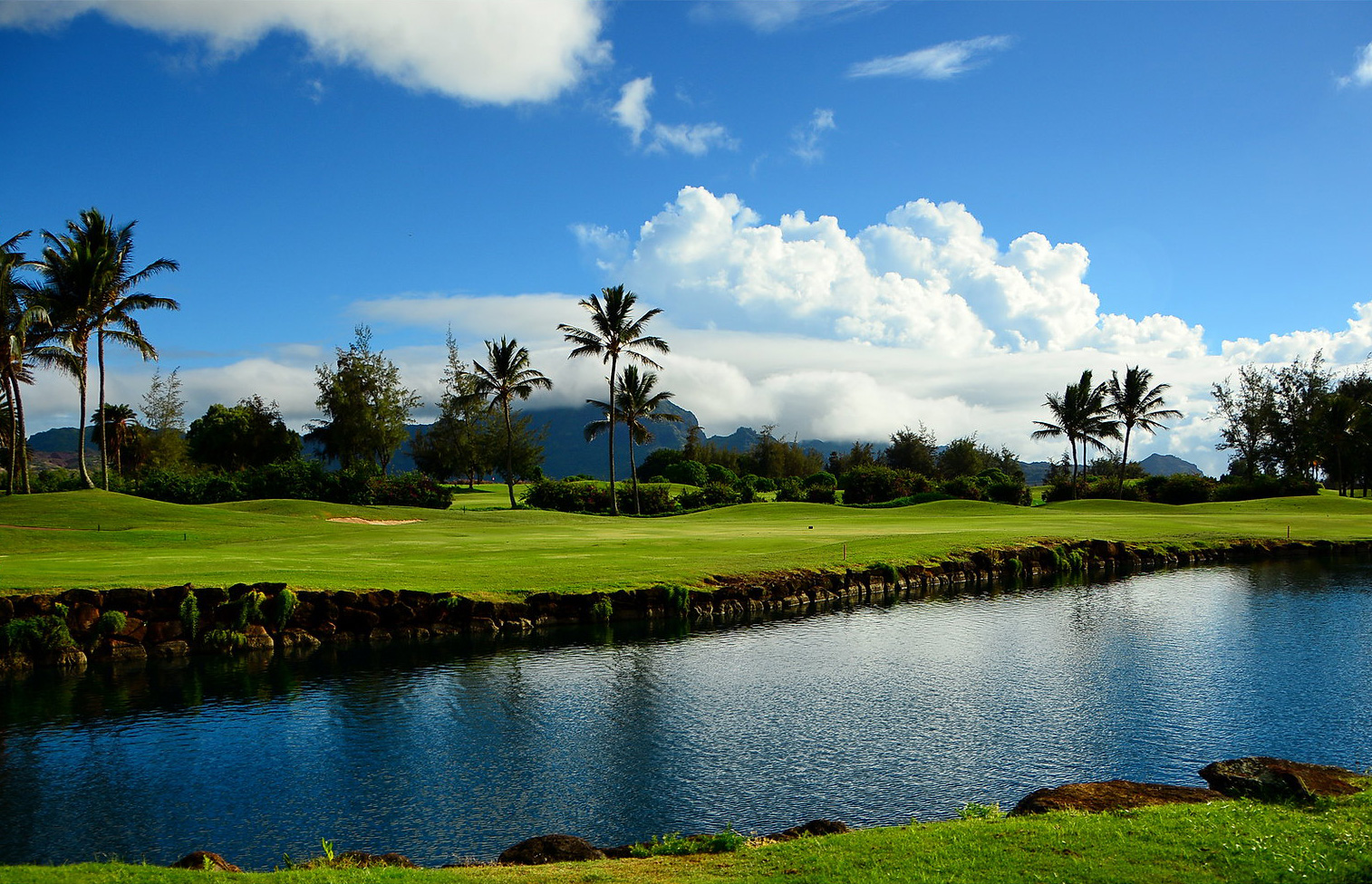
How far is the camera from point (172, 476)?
62.3 m

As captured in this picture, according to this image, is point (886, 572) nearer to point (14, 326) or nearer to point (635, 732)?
point (635, 732)

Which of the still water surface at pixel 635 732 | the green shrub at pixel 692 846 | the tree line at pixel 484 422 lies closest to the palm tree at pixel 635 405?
the tree line at pixel 484 422

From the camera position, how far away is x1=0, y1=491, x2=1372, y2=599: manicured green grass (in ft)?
110

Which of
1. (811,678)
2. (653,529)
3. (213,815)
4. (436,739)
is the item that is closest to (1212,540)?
(653,529)

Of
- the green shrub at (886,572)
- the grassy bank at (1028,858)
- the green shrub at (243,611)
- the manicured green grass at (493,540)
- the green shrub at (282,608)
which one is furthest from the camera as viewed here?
the green shrub at (886,572)

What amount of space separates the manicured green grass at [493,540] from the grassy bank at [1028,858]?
22595mm

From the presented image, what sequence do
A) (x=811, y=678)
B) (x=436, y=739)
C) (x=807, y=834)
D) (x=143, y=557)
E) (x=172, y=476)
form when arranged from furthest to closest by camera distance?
(x=172, y=476)
(x=143, y=557)
(x=811, y=678)
(x=436, y=739)
(x=807, y=834)

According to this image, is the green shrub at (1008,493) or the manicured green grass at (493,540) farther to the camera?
the green shrub at (1008,493)

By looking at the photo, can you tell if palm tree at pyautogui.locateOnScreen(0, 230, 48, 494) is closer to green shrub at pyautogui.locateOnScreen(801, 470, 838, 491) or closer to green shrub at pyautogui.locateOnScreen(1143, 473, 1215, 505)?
green shrub at pyautogui.locateOnScreen(801, 470, 838, 491)

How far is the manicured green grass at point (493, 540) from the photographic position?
33.5 meters

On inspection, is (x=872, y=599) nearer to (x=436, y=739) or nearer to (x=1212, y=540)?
(x=436, y=739)

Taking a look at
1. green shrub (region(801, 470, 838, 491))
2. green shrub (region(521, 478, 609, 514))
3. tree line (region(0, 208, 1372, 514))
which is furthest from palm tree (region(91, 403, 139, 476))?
green shrub (region(801, 470, 838, 491))

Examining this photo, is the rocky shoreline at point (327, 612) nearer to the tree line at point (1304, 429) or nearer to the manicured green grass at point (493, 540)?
the manicured green grass at point (493, 540)

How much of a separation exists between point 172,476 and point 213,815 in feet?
181
